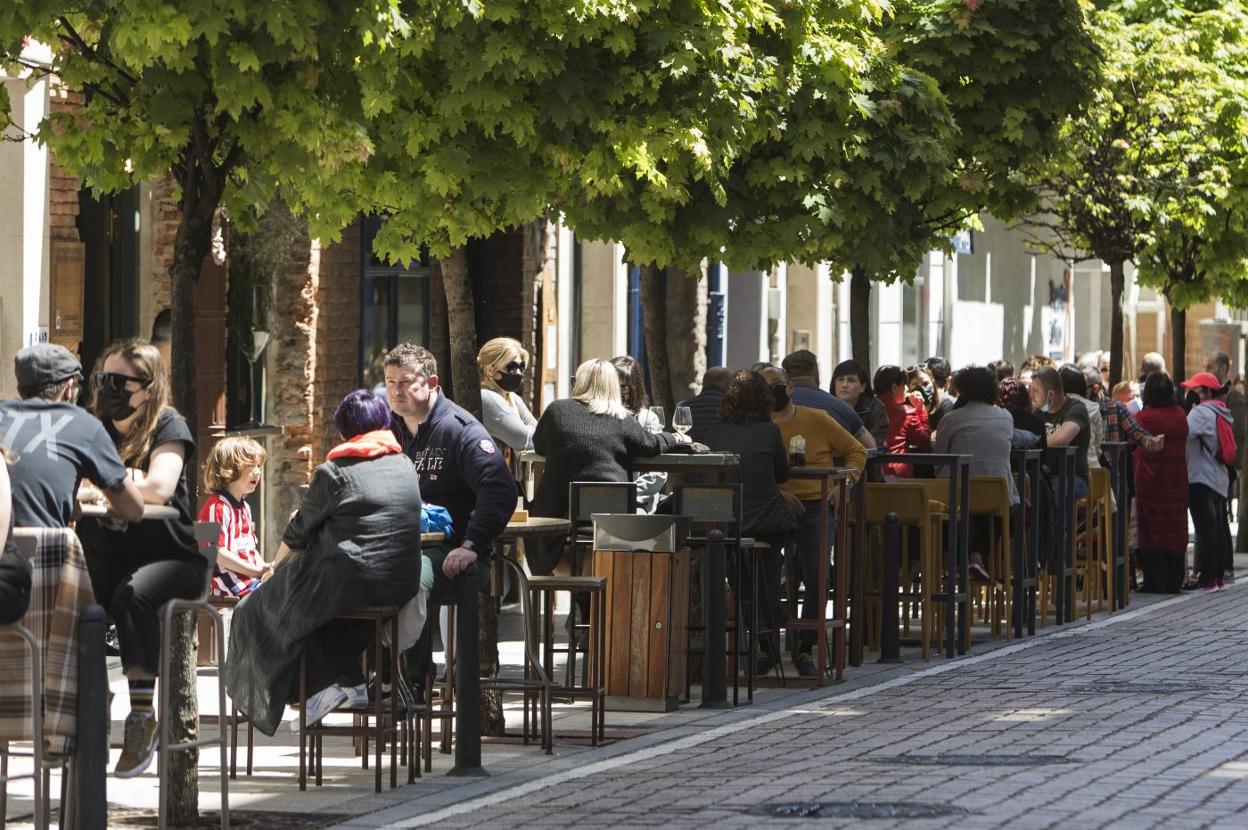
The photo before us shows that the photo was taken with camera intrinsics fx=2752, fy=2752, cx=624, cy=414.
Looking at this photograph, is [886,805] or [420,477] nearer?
[886,805]

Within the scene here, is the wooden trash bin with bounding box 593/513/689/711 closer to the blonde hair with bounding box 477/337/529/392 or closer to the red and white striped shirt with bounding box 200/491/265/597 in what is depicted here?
the red and white striped shirt with bounding box 200/491/265/597

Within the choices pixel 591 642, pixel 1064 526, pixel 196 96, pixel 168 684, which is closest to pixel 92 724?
pixel 168 684

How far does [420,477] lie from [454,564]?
0.70m

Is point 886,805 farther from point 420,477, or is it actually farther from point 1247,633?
point 1247,633

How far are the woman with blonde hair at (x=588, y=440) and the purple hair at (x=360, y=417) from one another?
11.2 feet

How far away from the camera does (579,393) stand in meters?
14.6

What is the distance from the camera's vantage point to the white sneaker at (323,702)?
11.0m

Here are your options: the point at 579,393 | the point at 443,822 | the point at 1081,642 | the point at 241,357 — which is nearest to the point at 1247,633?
the point at 1081,642

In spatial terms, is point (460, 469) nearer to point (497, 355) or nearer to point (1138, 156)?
point (497, 355)

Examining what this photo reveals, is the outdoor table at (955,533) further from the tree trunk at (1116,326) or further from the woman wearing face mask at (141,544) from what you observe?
the tree trunk at (1116,326)

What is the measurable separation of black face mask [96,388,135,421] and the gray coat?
102cm

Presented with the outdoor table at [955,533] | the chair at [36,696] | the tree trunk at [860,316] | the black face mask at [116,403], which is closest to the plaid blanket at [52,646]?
the chair at [36,696]

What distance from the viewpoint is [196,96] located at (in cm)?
1054

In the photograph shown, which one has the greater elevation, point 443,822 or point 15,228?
point 15,228
